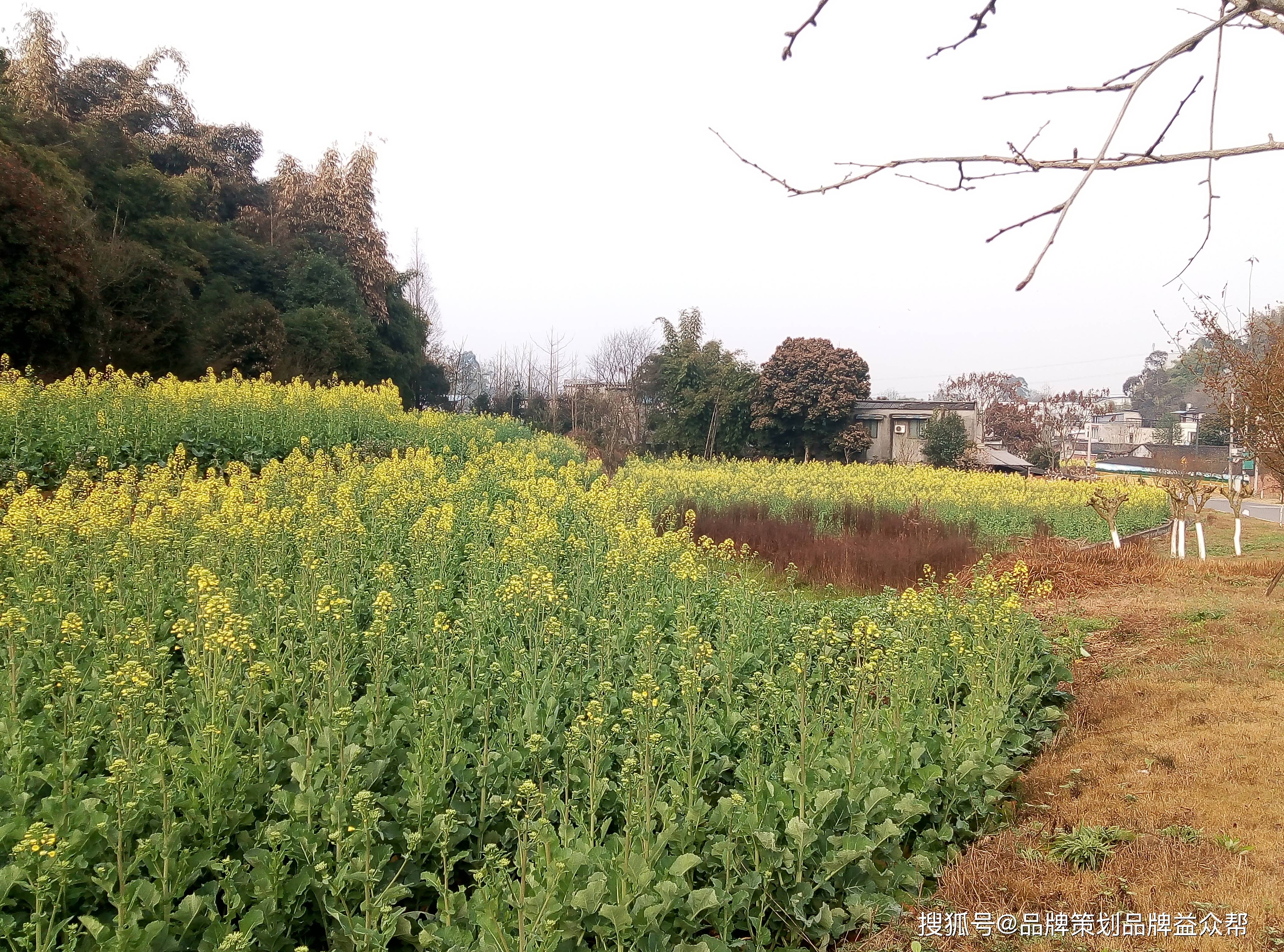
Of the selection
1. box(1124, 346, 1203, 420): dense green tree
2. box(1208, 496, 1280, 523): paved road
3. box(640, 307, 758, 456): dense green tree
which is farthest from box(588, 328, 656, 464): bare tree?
box(1124, 346, 1203, 420): dense green tree

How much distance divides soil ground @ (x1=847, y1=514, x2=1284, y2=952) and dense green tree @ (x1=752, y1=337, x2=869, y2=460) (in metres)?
24.3

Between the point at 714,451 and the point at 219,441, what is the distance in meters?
24.7

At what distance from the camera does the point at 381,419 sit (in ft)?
42.6

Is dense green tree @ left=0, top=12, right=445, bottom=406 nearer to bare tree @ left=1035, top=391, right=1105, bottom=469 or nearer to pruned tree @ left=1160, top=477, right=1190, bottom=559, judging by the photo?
pruned tree @ left=1160, top=477, right=1190, bottom=559

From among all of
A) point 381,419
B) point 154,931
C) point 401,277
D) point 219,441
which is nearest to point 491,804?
point 154,931

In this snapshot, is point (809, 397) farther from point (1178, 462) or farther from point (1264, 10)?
point (1264, 10)

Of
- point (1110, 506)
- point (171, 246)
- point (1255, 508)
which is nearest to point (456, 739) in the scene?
point (1110, 506)

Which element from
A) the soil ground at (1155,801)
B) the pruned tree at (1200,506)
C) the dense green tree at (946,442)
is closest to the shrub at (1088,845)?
the soil ground at (1155,801)

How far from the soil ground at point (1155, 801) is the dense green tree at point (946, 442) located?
24.8 m

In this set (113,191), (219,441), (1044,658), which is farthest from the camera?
(113,191)

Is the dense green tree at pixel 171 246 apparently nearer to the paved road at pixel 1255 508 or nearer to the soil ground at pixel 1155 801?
the soil ground at pixel 1155 801

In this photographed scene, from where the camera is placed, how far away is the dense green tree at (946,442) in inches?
1236

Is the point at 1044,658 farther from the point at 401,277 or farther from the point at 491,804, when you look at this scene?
the point at 401,277

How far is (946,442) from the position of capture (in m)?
31.4
